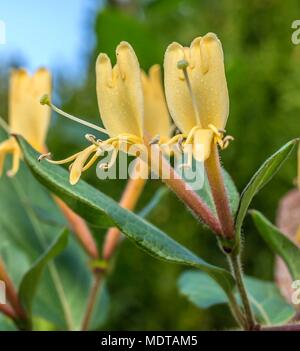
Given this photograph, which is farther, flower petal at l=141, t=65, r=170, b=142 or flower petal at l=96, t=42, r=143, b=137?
flower petal at l=141, t=65, r=170, b=142

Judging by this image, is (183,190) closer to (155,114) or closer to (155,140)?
(155,140)

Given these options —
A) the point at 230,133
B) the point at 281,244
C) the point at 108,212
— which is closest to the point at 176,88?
the point at 108,212

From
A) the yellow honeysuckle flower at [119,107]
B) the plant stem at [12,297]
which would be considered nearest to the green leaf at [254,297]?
the plant stem at [12,297]

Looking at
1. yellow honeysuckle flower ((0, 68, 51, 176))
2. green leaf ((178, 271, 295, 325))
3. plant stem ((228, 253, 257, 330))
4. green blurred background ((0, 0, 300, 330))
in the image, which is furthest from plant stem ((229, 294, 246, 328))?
green blurred background ((0, 0, 300, 330))

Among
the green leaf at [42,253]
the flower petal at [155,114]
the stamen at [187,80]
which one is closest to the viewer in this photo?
the stamen at [187,80]

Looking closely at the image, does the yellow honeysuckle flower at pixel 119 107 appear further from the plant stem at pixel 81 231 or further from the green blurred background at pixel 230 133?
the green blurred background at pixel 230 133

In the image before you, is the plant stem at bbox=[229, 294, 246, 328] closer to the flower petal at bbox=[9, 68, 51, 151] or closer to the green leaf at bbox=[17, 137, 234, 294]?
the green leaf at bbox=[17, 137, 234, 294]
